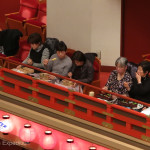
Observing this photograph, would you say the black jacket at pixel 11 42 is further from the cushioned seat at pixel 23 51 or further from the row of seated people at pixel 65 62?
the row of seated people at pixel 65 62

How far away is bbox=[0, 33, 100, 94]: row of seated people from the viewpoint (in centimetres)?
684

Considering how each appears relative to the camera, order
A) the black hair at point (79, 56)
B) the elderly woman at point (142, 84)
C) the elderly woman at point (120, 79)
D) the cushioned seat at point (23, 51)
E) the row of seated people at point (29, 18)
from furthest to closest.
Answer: the row of seated people at point (29, 18), the cushioned seat at point (23, 51), the black hair at point (79, 56), the elderly woman at point (120, 79), the elderly woman at point (142, 84)

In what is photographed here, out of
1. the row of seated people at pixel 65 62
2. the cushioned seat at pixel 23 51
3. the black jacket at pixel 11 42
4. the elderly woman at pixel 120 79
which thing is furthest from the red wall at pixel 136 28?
the elderly woman at pixel 120 79

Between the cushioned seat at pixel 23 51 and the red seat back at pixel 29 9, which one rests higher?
the red seat back at pixel 29 9

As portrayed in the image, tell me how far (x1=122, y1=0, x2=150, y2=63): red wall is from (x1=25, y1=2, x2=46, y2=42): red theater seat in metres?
1.64

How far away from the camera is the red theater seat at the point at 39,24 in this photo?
964 cm

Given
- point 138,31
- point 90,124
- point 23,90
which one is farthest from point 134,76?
point 138,31

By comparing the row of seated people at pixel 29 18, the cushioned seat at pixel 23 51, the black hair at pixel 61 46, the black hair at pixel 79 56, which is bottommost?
the cushioned seat at pixel 23 51

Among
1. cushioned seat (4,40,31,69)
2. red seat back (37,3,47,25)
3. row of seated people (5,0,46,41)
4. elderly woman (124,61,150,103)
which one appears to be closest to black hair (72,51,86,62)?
elderly woman (124,61,150,103)

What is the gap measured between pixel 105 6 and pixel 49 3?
97 centimetres

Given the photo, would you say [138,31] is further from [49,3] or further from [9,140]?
[9,140]

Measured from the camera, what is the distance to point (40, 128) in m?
7.19

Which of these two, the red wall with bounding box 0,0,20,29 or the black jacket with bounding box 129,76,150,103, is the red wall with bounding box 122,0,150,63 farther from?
the red wall with bounding box 0,0,20,29

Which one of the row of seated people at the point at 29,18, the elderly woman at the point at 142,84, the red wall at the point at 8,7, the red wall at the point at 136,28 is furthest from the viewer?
the red wall at the point at 8,7
